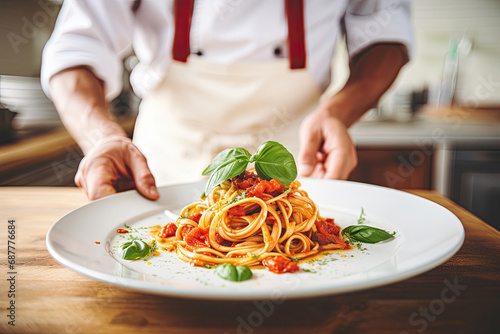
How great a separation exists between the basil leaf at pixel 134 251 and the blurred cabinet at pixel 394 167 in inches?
130

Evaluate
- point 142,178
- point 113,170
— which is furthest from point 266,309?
point 113,170

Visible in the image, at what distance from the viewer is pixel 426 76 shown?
541 cm

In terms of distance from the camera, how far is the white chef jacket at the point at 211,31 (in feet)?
7.25

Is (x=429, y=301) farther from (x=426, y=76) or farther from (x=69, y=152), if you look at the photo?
(x=426, y=76)

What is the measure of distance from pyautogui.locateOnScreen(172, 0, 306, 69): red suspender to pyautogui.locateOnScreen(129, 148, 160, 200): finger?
30.3 inches

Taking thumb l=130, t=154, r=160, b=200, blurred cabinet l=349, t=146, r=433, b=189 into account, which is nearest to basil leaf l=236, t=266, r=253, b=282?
thumb l=130, t=154, r=160, b=200

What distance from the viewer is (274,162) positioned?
4.55 ft

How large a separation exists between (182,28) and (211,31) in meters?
0.15

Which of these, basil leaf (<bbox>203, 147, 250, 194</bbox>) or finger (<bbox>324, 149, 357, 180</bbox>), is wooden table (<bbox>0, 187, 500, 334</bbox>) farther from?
finger (<bbox>324, 149, 357, 180</bbox>)

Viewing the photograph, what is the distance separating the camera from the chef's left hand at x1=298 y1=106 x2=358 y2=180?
1955mm

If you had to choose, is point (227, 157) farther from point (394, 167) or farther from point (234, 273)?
point (394, 167)

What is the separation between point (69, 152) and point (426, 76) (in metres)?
4.24

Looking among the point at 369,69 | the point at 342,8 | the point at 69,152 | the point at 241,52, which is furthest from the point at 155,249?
the point at 69,152

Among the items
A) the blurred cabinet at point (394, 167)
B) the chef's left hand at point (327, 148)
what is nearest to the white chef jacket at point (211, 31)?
the chef's left hand at point (327, 148)
